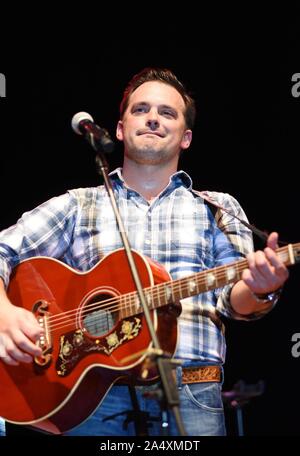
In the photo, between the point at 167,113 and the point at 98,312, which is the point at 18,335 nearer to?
the point at 98,312

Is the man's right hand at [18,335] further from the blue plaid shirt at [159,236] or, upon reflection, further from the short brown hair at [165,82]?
the short brown hair at [165,82]

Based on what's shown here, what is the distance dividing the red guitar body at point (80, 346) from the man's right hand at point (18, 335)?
0.09 meters

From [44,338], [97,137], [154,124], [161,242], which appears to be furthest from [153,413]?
[154,124]

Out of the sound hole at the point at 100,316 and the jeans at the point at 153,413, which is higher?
the sound hole at the point at 100,316

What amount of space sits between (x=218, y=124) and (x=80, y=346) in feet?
7.63

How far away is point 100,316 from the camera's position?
2.78m

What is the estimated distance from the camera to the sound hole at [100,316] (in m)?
2.75

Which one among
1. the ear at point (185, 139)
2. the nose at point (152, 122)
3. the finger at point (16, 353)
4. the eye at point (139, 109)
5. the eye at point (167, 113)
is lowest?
the finger at point (16, 353)

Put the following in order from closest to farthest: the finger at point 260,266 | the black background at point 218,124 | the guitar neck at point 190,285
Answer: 1. the finger at point 260,266
2. the guitar neck at point 190,285
3. the black background at point 218,124

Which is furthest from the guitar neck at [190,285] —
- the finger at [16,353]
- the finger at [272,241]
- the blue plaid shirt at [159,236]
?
the finger at [16,353]

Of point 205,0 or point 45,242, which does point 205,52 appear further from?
point 45,242

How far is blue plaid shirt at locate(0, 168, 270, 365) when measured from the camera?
9.95 ft

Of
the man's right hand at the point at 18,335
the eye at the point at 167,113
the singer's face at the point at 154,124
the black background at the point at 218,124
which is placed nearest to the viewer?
the man's right hand at the point at 18,335

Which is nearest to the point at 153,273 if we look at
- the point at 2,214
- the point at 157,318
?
the point at 157,318
